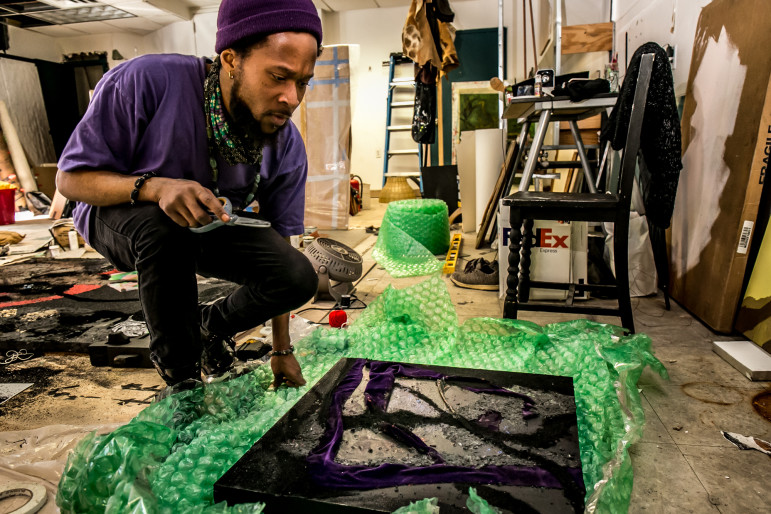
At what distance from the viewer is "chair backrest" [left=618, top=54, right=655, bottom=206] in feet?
5.30

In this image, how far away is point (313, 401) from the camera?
113cm

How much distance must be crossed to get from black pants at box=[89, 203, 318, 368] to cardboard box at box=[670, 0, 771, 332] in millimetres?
1533

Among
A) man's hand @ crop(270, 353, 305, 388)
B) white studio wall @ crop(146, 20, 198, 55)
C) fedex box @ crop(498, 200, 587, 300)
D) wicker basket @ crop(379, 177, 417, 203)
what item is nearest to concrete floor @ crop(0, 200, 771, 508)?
fedex box @ crop(498, 200, 587, 300)

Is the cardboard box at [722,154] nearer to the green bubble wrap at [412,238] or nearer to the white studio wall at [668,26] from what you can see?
the white studio wall at [668,26]

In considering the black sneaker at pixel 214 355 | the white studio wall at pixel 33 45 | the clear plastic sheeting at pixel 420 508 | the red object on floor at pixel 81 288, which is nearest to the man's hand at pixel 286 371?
the black sneaker at pixel 214 355

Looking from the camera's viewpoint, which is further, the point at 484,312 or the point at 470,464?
the point at 484,312

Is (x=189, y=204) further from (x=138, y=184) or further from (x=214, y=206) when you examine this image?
(x=138, y=184)

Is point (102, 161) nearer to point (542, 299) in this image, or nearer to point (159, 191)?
point (159, 191)

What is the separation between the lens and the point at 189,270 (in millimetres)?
1194

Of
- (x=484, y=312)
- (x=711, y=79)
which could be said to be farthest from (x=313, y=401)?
(x=711, y=79)

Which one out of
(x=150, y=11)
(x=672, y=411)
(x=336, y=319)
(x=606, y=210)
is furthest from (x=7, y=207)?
(x=672, y=411)

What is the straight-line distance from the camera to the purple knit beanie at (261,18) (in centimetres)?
109

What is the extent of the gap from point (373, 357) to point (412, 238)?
1656 millimetres

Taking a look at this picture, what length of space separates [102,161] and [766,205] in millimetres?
2071
